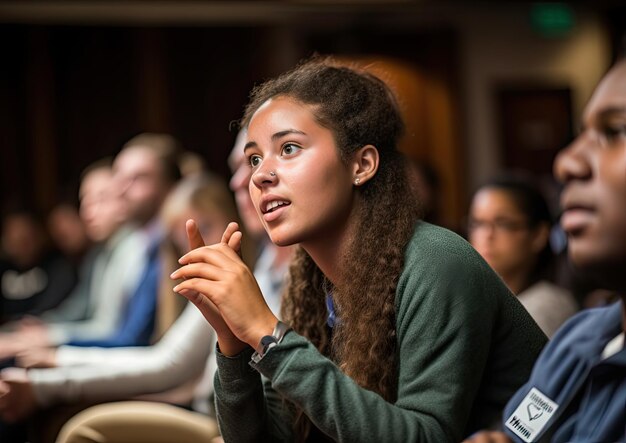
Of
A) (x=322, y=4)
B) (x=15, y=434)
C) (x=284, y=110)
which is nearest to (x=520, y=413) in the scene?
(x=284, y=110)

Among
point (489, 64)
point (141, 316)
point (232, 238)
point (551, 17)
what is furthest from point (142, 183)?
point (551, 17)

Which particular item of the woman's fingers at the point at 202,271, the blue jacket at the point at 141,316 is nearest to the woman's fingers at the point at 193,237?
the woman's fingers at the point at 202,271

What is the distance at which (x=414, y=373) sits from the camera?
1293 mm

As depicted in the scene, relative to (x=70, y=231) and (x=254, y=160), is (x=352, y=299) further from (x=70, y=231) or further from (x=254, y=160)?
(x=70, y=231)

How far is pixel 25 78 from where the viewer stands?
7.50m

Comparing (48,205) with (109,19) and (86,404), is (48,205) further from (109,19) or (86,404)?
(86,404)

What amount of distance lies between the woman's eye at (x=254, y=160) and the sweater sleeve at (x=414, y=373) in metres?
0.31

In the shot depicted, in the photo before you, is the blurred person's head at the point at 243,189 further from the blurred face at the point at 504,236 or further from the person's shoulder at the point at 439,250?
the person's shoulder at the point at 439,250

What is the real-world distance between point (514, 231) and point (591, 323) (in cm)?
124

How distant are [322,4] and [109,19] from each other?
74.6 inches

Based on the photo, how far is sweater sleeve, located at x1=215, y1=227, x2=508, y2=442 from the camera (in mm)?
1212

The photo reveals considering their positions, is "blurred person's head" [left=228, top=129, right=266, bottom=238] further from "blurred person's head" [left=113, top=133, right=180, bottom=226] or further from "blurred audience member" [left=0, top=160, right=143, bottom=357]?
"blurred person's head" [left=113, top=133, right=180, bottom=226]

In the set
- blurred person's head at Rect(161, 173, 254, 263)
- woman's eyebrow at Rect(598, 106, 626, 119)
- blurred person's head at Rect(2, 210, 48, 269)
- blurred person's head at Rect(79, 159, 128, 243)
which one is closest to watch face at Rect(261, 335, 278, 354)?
woman's eyebrow at Rect(598, 106, 626, 119)

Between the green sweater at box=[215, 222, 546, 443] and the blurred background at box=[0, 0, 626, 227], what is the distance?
19.0 feet
